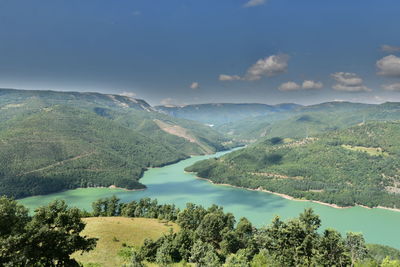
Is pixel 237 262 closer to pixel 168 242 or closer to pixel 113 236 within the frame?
pixel 168 242

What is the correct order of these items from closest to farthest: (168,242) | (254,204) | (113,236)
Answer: (168,242)
(113,236)
(254,204)

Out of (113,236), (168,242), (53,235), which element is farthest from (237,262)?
(113,236)

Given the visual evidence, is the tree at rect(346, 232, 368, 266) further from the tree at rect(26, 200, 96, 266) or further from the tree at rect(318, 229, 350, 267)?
the tree at rect(26, 200, 96, 266)

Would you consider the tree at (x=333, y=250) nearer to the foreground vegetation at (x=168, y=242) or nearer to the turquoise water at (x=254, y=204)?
the foreground vegetation at (x=168, y=242)

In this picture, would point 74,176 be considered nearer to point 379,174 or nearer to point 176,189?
point 176,189

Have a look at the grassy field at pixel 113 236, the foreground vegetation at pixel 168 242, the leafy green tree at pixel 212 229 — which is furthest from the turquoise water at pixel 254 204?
the grassy field at pixel 113 236

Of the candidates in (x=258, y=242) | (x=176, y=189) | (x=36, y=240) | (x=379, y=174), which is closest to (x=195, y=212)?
(x=258, y=242)
